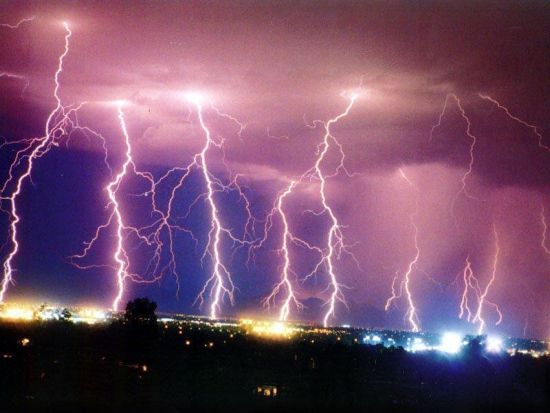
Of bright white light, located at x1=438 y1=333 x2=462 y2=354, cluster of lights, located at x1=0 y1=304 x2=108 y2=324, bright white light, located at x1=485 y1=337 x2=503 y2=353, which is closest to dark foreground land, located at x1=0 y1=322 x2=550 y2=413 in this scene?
bright white light, located at x1=485 y1=337 x2=503 y2=353

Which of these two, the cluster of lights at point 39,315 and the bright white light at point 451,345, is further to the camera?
the cluster of lights at point 39,315

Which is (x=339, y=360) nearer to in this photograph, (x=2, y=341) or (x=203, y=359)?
(x=203, y=359)

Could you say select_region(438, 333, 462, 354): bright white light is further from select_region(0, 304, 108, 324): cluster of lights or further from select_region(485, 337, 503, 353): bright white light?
select_region(0, 304, 108, 324): cluster of lights

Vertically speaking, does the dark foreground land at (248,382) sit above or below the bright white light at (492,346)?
below

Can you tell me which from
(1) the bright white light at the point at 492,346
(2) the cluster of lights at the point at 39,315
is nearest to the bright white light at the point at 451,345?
(1) the bright white light at the point at 492,346

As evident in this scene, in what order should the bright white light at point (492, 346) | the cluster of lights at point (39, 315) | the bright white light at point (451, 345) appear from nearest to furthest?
the bright white light at point (492, 346) → the bright white light at point (451, 345) → the cluster of lights at point (39, 315)

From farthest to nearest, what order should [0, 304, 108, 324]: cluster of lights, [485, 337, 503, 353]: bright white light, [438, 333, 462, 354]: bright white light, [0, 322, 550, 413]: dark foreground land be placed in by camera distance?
[0, 304, 108, 324]: cluster of lights
[438, 333, 462, 354]: bright white light
[485, 337, 503, 353]: bright white light
[0, 322, 550, 413]: dark foreground land

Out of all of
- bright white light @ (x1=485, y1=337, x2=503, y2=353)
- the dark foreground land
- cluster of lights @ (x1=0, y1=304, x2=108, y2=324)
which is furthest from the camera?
cluster of lights @ (x1=0, y1=304, x2=108, y2=324)

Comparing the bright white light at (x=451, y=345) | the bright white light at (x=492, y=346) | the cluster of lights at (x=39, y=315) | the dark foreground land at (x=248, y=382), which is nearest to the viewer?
the dark foreground land at (x=248, y=382)

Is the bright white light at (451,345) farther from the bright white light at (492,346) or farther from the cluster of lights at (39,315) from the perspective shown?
the cluster of lights at (39,315)
